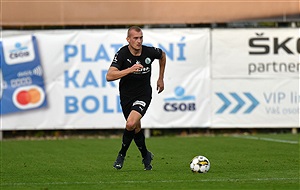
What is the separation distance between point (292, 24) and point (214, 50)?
8.01 feet

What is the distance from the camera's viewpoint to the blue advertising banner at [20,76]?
23.0 meters

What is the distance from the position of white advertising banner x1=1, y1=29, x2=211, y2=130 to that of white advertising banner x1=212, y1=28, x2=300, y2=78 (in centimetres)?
46

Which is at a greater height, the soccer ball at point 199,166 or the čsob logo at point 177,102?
the čsob logo at point 177,102

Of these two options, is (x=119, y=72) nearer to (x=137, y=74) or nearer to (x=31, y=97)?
(x=137, y=74)

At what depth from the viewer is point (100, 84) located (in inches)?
917

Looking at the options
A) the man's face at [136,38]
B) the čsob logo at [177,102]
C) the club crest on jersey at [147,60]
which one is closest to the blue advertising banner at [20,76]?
the čsob logo at [177,102]

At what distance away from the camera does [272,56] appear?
23391 millimetres

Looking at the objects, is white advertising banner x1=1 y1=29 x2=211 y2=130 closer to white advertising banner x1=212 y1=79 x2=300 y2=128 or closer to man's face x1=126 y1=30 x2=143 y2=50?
white advertising banner x1=212 y1=79 x2=300 y2=128

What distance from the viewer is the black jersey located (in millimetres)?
12789

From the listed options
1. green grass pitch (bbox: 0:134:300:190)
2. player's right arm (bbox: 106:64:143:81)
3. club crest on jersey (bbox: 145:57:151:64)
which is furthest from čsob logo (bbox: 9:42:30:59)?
player's right arm (bbox: 106:64:143:81)

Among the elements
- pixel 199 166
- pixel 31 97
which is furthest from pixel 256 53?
pixel 199 166

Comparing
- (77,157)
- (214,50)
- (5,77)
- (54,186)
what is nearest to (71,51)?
(5,77)

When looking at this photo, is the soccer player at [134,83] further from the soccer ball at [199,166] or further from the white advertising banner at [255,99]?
the white advertising banner at [255,99]

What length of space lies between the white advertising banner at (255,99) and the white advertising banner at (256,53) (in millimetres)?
217
